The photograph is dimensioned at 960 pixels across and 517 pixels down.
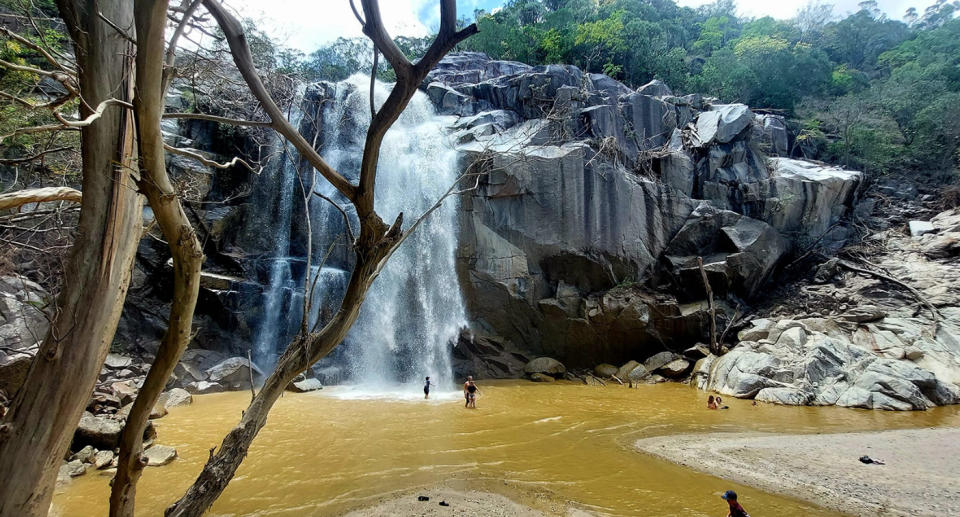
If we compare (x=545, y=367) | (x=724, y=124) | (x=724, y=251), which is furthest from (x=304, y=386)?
(x=724, y=124)

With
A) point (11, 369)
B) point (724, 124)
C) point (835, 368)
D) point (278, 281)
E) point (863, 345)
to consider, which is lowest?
point (835, 368)

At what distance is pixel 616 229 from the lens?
18172 millimetres

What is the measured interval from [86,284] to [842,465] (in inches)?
399

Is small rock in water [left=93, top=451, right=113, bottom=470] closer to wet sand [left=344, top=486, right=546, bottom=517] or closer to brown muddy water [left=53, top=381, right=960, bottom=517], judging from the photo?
brown muddy water [left=53, top=381, right=960, bottom=517]

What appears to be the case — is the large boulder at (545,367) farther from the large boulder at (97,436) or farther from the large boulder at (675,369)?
the large boulder at (97,436)

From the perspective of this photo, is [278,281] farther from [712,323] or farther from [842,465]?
[842,465]

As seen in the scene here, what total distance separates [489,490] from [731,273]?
51.2ft

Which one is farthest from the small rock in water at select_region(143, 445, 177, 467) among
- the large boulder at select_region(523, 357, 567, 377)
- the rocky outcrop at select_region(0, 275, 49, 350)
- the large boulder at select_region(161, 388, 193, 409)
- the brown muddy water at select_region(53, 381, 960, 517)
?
the large boulder at select_region(523, 357, 567, 377)

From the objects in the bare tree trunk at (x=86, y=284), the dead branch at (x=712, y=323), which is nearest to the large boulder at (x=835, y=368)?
the dead branch at (x=712, y=323)

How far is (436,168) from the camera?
19.4 metres

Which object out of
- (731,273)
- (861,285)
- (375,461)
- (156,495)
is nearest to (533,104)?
(731,273)

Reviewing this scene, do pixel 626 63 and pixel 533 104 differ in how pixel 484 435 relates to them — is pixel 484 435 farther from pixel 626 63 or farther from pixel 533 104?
pixel 626 63

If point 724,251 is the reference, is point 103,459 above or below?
below

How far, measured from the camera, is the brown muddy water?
5824mm
